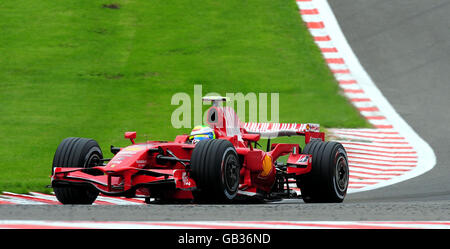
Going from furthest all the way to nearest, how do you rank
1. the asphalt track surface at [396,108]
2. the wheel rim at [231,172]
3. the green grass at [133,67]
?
the green grass at [133,67] → the wheel rim at [231,172] → the asphalt track surface at [396,108]

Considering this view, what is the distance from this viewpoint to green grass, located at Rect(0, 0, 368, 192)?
15234 mm

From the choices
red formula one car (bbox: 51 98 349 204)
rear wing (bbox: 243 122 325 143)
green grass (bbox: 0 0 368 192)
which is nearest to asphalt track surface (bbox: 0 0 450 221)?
red formula one car (bbox: 51 98 349 204)

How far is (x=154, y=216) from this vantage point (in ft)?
21.5

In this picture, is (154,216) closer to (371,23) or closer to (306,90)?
(306,90)

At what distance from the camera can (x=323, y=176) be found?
380 inches

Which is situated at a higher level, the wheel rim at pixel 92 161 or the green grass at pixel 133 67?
the green grass at pixel 133 67

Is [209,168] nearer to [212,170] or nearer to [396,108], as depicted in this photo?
[212,170]

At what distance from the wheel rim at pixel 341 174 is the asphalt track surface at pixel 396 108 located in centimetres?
53

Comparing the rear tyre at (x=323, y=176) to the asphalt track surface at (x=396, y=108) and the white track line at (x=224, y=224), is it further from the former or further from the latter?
the white track line at (x=224, y=224)

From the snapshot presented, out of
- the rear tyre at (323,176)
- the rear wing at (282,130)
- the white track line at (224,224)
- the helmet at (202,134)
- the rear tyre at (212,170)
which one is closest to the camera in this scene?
the white track line at (224,224)

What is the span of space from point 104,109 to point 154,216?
33.3 ft

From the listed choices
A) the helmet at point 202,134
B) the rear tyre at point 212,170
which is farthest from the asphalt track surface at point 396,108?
the helmet at point 202,134

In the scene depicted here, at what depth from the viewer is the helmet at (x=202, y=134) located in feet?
30.6

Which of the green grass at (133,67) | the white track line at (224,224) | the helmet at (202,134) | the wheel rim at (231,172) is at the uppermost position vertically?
the green grass at (133,67)
